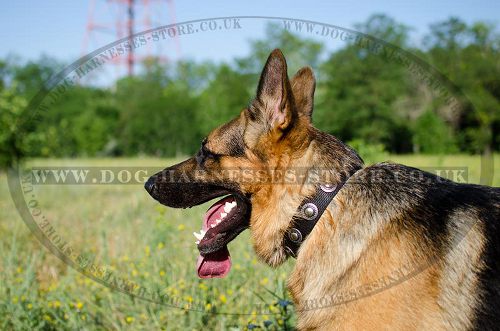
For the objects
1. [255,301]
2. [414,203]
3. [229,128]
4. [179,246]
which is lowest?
[255,301]

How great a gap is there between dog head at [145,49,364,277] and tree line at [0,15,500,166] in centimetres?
1950

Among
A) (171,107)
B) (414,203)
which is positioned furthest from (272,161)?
(171,107)

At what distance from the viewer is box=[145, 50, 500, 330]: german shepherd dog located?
266 centimetres

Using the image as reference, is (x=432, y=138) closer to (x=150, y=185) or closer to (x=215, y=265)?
(x=215, y=265)

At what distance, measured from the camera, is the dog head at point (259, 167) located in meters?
3.10

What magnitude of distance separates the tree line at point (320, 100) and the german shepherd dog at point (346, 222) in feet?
64.6

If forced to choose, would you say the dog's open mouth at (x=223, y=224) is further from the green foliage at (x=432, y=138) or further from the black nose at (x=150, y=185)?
the green foliage at (x=432, y=138)

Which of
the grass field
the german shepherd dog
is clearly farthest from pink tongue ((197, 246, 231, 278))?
the grass field

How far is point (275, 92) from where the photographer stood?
3.11m

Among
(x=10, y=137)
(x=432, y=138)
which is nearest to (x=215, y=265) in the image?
(x=10, y=137)

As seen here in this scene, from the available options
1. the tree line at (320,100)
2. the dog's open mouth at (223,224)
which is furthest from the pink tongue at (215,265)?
the tree line at (320,100)

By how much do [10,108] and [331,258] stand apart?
14.4 meters

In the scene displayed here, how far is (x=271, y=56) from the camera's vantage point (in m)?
2.92

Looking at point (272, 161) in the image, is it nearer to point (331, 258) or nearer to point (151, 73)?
point (331, 258)
